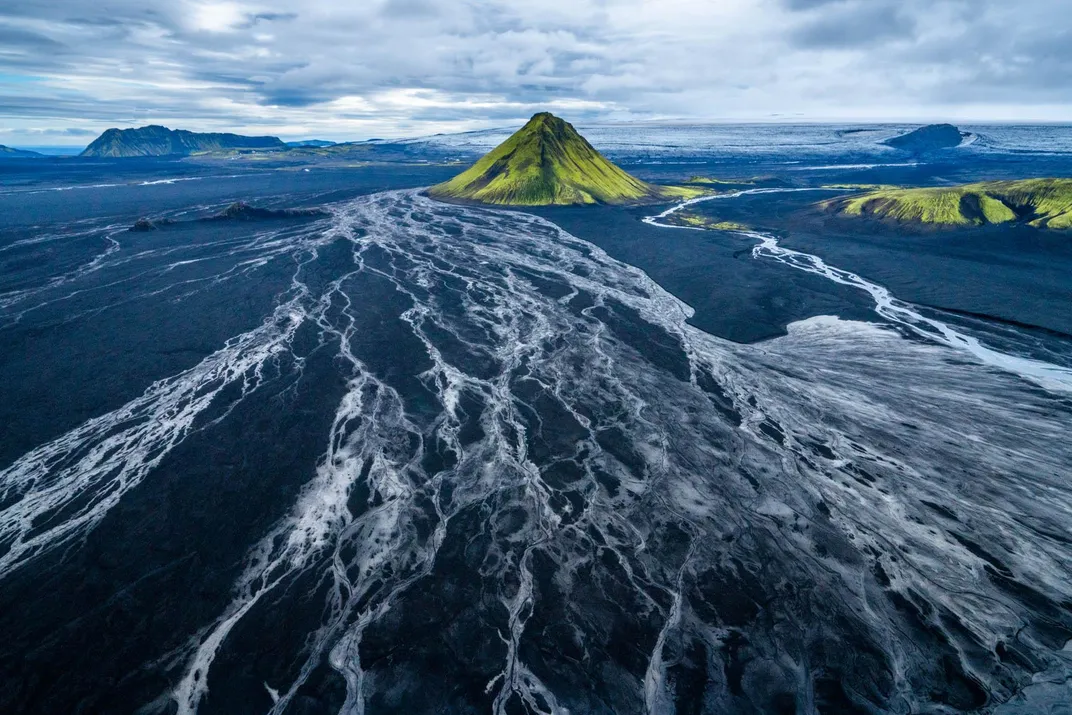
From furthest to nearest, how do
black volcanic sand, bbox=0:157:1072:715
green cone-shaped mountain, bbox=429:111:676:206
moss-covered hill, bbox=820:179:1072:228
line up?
green cone-shaped mountain, bbox=429:111:676:206
moss-covered hill, bbox=820:179:1072:228
black volcanic sand, bbox=0:157:1072:715

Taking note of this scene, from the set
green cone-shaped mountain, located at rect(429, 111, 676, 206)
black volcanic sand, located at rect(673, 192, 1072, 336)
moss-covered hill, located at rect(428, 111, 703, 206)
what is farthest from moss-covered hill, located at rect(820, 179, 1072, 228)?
green cone-shaped mountain, located at rect(429, 111, 676, 206)

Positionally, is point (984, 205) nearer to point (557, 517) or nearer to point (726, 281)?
point (726, 281)

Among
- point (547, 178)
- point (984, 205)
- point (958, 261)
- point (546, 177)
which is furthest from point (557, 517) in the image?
point (546, 177)

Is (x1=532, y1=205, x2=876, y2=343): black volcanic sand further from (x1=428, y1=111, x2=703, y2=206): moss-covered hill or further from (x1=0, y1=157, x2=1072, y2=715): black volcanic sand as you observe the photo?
(x1=428, y1=111, x2=703, y2=206): moss-covered hill

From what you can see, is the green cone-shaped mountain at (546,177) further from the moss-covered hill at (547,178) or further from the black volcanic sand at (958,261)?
the black volcanic sand at (958,261)

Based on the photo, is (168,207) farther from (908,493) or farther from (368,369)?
(908,493)
